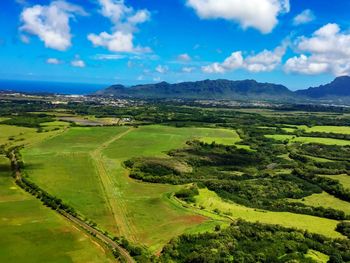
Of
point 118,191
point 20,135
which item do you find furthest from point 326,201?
point 20,135

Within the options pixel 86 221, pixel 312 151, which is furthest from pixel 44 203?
pixel 312 151

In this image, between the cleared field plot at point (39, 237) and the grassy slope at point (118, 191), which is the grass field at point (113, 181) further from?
the cleared field plot at point (39, 237)

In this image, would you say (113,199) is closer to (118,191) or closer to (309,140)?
(118,191)

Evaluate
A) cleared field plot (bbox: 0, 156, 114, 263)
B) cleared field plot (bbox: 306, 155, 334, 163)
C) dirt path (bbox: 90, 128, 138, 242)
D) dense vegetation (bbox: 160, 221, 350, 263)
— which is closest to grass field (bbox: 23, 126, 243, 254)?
dirt path (bbox: 90, 128, 138, 242)

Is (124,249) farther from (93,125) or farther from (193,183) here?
(93,125)

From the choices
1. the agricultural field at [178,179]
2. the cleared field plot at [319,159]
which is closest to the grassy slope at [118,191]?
the agricultural field at [178,179]

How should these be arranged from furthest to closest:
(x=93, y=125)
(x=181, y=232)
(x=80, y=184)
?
(x=93, y=125)
(x=80, y=184)
(x=181, y=232)

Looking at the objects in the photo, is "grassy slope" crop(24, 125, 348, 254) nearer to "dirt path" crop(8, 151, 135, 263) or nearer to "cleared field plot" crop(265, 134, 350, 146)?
"dirt path" crop(8, 151, 135, 263)
